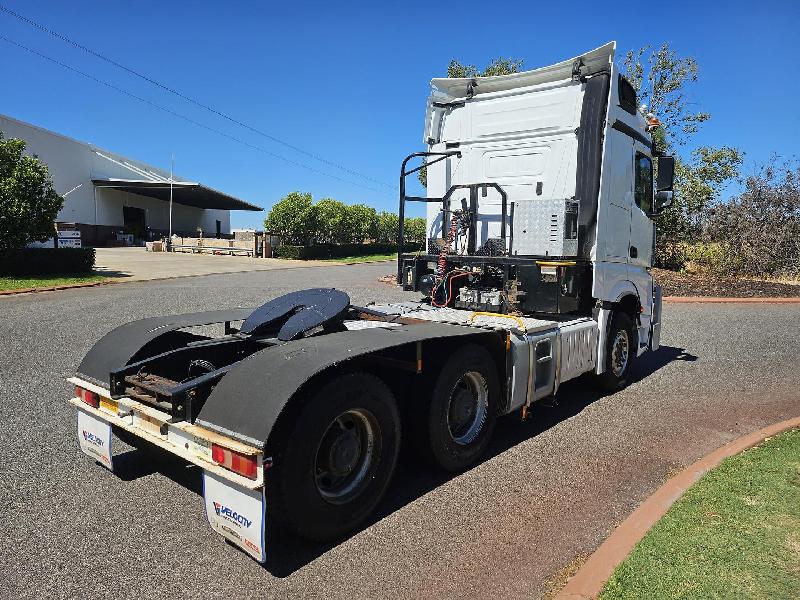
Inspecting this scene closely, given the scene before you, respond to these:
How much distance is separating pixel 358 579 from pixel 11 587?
1789 millimetres

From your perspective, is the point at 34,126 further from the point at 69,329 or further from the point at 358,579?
the point at 358,579

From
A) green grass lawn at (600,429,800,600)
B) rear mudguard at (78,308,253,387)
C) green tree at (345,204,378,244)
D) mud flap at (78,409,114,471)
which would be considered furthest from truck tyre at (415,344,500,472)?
green tree at (345,204,378,244)

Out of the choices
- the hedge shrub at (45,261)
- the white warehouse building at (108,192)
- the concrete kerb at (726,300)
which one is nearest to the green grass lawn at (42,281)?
the hedge shrub at (45,261)

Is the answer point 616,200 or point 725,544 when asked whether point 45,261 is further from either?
point 725,544

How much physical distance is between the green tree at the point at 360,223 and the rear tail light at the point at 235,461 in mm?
49281

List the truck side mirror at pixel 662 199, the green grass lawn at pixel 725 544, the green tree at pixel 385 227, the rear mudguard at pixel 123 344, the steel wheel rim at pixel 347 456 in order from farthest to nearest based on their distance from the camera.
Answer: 1. the green tree at pixel 385 227
2. the truck side mirror at pixel 662 199
3. the rear mudguard at pixel 123 344
4. the steel wheel rim at pixel 347 456
5. the green grass lawn at pixel 725 544

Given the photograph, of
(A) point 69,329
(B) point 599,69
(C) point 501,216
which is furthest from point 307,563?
(A) point 69,329

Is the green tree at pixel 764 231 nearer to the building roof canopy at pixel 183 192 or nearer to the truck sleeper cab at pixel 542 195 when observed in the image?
the truck sleeper cab at pixel 542 195

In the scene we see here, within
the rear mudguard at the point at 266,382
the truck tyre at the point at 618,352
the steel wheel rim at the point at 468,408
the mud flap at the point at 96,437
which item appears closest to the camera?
the rear mudguard at the point at 266,382

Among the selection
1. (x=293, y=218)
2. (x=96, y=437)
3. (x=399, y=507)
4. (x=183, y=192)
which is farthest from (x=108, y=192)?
(x=399, y=507)

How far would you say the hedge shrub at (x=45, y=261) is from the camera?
1764cm

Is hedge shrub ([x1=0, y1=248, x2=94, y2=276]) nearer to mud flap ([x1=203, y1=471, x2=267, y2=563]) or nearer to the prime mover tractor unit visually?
the prime mover tractor unit

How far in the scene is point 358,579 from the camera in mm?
2969

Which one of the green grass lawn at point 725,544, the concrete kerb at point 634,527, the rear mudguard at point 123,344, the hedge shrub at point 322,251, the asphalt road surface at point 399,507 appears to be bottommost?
the asphalt road surface at point 399,507
